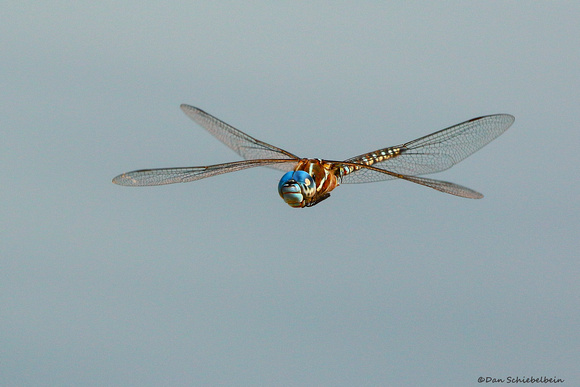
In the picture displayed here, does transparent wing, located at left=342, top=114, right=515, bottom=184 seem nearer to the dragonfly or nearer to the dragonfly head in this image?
the dragonfly

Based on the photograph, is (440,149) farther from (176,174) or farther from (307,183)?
(176,174)

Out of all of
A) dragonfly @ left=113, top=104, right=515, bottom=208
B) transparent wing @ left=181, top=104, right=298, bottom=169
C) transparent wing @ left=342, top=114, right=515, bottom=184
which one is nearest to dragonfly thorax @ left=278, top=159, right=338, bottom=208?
dragonfly @ left=113, top=104, right=515, bottom=208

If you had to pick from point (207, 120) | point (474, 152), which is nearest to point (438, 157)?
point (474, 152)

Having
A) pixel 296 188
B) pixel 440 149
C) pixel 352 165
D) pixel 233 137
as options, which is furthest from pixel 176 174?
pixel 440 149

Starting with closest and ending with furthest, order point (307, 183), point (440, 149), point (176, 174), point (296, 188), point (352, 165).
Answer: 1. point (296, 188)
2. point (307, 183)
3. point (176, 174)
4. point (352, 165)
5. point (440, 149)

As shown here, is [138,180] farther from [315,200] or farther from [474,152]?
[474,152]
